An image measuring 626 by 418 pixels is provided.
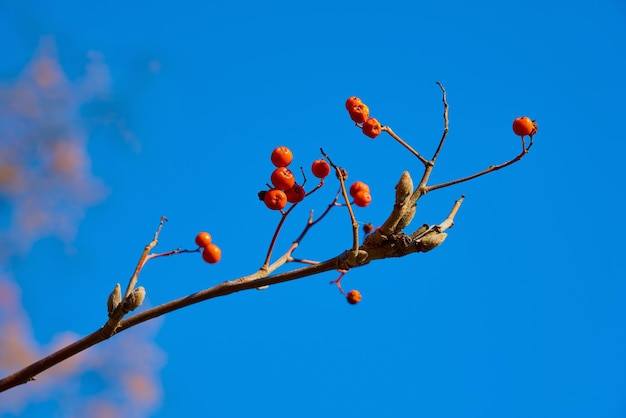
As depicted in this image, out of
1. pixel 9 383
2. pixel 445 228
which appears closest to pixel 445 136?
pixel 445 228

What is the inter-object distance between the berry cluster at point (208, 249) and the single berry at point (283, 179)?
1.13m

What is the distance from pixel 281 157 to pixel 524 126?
2102 millimetres

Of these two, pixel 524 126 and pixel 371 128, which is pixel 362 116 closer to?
pixel 371 128

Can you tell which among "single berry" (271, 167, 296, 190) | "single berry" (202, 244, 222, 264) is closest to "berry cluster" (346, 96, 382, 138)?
"single berry" (271, 167, 296, 190)

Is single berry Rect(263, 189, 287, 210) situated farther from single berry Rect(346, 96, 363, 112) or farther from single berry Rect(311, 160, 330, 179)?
single berry Rect(346, 96, 363, 112)

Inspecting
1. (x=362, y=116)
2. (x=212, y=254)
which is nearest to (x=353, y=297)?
(x=212, y=254)

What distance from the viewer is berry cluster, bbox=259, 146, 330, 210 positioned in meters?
4.78

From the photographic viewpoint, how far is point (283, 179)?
4875 millimetres

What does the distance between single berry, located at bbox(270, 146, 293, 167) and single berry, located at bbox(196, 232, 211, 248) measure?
1147 mm

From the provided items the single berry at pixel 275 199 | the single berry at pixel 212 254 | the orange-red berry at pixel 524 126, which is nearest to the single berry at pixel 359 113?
the single berry at pixel 275 199

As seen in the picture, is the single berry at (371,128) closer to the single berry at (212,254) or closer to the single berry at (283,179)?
the single berry at (283,179)

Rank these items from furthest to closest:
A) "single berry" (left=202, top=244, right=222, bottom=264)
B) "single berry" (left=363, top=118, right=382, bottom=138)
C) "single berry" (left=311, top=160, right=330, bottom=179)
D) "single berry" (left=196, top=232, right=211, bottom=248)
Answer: "single berry" (left=196, top=232, right=211, bottom=248) < "single berry" (left=202, top=244, right=222, bottom=264) < "single berry" (left=311, top=160, right=330, bottom=179) < "single berry" (left=363, top=118, right=382, bottom=138)

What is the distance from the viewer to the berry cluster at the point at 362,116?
4.88 m

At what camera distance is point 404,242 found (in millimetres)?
3779
